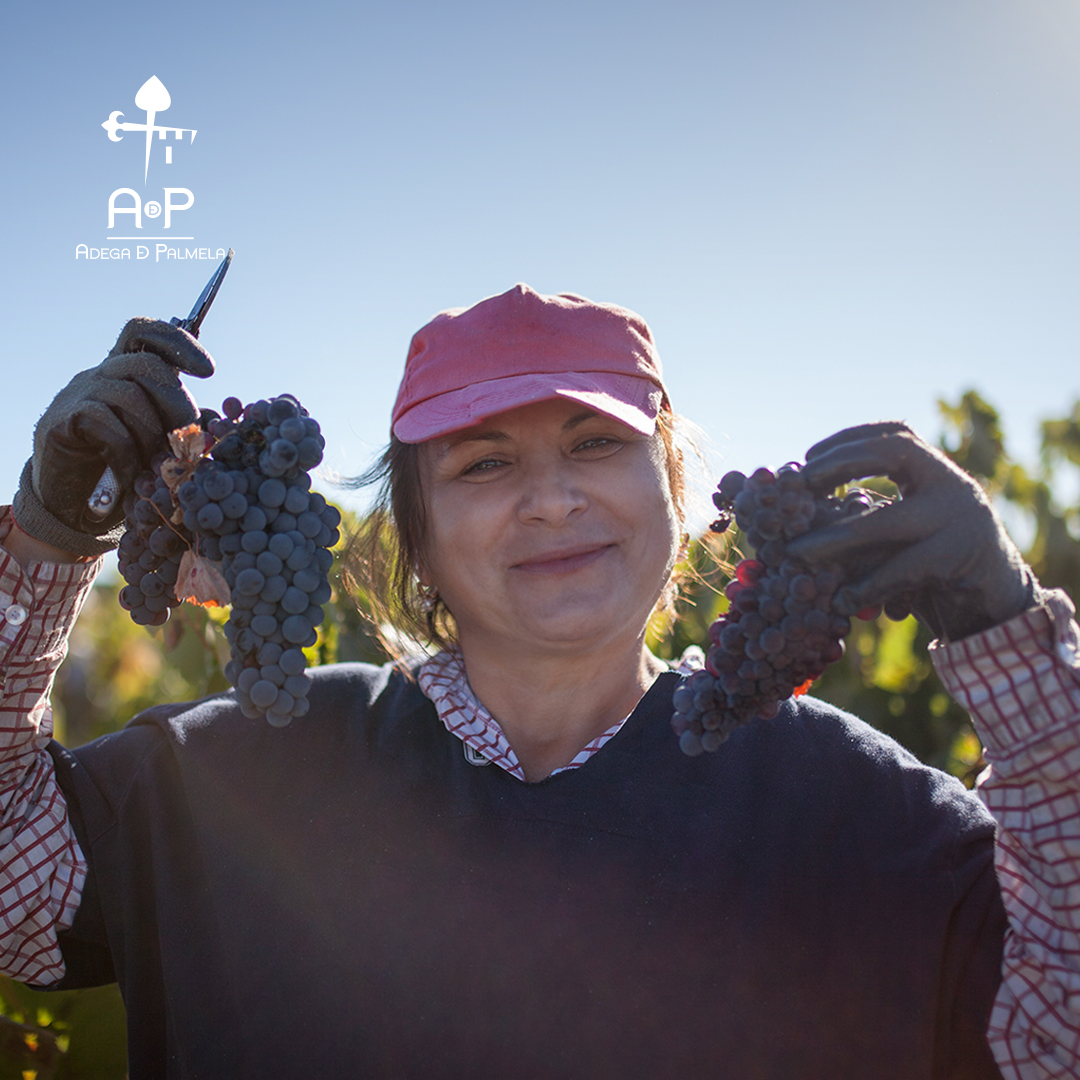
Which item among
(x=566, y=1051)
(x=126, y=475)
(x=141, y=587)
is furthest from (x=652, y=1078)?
(x=126, y=475)

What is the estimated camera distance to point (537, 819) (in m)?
1.89

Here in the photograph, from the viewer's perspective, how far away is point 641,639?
218 cm

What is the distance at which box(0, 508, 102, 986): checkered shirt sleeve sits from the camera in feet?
6.09

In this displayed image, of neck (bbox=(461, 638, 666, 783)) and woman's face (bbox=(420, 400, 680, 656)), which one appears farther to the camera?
neck (bbox=(461, 638, 666, 783))

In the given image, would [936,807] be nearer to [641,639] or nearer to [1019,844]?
[1019,844]

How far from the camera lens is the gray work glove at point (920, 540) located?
1.38 metres

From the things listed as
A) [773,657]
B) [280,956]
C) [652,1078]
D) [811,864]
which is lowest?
[652,1078]

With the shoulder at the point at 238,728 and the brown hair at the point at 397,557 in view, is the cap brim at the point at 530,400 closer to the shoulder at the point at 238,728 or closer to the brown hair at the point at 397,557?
the brown hair at the point at 397,557

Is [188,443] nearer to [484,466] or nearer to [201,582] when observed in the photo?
[201,582]

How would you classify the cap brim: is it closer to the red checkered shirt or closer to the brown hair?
the brown hair

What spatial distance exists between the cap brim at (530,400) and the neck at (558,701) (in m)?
0.57

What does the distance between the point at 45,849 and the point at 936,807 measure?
76.0 inches

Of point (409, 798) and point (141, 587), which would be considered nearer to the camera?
point (141, 587)

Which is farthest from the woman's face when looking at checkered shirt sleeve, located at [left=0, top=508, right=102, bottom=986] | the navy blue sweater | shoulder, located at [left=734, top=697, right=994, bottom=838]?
checkered shirt sleeve, located at [left=0, top=508, right=102, bottom=986]
